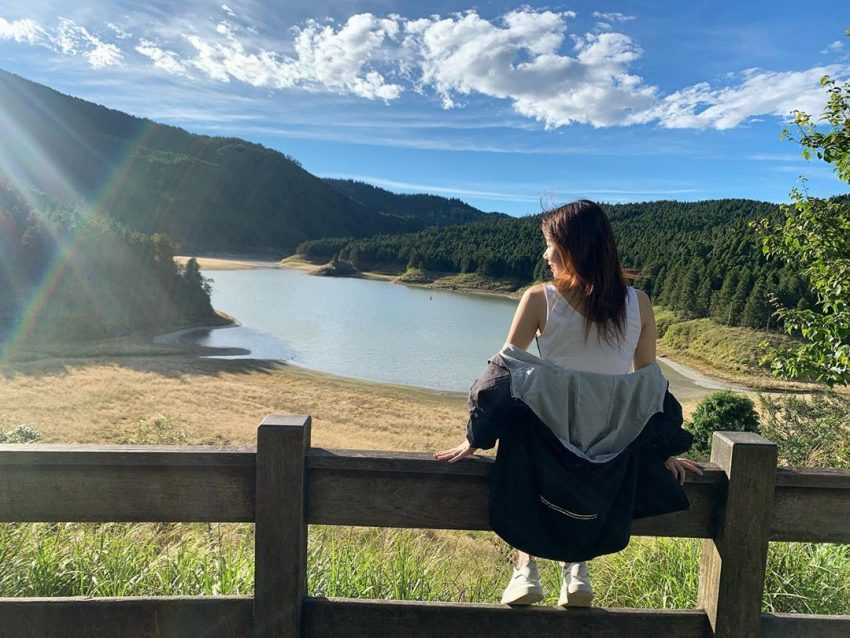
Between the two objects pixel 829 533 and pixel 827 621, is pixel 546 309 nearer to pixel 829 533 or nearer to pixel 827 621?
pixel 829 533

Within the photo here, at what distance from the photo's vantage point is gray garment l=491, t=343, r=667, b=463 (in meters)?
1.77

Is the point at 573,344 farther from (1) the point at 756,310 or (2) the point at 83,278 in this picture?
(1) the point at 756,310

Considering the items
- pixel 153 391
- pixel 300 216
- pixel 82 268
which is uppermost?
pixel 300 216

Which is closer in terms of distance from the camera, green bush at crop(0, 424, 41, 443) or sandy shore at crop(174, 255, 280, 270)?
green bush at crop(0, 424, 41, 443)

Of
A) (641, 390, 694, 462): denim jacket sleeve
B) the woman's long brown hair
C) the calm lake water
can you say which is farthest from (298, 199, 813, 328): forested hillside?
the calm lake water

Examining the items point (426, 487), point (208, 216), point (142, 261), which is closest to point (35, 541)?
point (426, 487)

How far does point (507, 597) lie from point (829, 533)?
3.39ft

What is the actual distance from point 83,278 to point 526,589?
139ft

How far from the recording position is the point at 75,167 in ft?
438

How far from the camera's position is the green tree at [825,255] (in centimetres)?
467

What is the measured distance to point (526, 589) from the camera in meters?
1.93

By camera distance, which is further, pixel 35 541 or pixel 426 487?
pixel 35 541

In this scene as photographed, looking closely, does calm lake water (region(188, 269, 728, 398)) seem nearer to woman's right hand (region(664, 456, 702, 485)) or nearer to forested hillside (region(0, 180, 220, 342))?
forested hillside (region(0, 180, 220, 342))

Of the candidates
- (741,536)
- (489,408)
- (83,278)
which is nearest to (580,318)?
(489,408)
